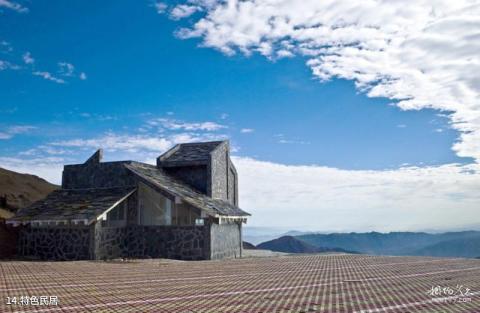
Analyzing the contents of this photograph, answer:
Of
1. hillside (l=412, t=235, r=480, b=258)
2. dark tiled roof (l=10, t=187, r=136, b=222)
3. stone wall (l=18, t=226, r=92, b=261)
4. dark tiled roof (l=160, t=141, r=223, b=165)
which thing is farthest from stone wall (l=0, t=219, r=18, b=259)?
hillside (l=412, t=235, r=480, b=258)

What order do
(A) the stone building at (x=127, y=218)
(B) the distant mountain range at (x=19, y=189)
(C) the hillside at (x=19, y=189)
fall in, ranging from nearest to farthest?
(A) the stone building at (x=127, y=218)
(B) the distant mountain range at (x=19, y=189)
(C) the hillside at (x=19, y=189)

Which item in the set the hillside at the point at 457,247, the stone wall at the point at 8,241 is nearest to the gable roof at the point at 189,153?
the stone wall at the point at 8,241

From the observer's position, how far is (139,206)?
21.8 metres

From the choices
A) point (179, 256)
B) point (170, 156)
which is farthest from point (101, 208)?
point (170, 156)

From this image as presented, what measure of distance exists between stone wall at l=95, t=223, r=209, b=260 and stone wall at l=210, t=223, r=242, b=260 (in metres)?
0.59

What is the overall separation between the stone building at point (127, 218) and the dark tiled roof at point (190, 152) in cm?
69

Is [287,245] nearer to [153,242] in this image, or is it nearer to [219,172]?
[219,172]

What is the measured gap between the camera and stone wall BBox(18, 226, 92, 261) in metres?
19.2

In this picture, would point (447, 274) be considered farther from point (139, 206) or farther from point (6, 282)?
point (139, 206)

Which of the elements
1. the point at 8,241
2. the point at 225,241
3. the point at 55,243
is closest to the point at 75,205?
the point at 55,243

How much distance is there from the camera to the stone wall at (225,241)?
67.9 feet

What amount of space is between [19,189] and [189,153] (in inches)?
775

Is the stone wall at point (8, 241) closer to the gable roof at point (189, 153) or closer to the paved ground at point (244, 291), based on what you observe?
the gable roof at point (189, 153)

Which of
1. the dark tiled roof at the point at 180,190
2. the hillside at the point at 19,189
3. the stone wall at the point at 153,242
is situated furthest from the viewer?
the hillside at the point at 19,189
